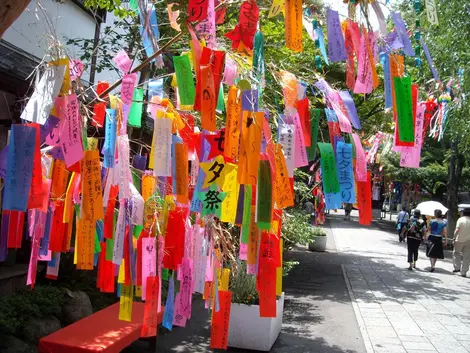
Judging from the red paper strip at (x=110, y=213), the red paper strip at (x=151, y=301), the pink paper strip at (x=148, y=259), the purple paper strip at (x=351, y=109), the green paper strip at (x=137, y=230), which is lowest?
the red paper strip at (x=151, y=301)

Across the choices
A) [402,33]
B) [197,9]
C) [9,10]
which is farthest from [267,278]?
[9,10]

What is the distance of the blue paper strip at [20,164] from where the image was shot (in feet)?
9.63

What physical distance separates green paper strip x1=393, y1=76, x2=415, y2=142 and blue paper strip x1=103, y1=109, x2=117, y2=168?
6.23ft

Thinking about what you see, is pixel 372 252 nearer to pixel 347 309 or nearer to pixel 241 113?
pixel 347 309

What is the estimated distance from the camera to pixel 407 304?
9883 millimetres

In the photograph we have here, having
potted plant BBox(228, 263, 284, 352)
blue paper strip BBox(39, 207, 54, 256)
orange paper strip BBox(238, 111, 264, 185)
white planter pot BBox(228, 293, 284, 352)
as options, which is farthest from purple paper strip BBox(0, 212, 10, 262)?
white planter pot BBox(228, 293, 284, 352)

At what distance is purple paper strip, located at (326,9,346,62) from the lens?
354 cm

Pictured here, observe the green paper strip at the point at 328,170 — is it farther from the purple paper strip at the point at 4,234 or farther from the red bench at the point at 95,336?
the red bench at the point at 95,336

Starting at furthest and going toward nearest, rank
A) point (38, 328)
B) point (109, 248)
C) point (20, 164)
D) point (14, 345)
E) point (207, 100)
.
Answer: point (38, 328)
point (14, 345)
point (109, 248)
point (207, 100)
point (20, 164)

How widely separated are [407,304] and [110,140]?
26.6 feet

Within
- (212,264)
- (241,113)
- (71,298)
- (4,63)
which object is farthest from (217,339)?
(4,63)

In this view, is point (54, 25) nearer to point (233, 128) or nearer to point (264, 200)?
point (233, 128)

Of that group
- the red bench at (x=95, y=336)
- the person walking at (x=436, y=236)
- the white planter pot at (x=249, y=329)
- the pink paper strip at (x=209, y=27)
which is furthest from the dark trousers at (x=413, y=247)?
the pink paper strip at (x=209, y=27)

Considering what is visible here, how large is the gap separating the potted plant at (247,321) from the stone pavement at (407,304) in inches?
58.3
